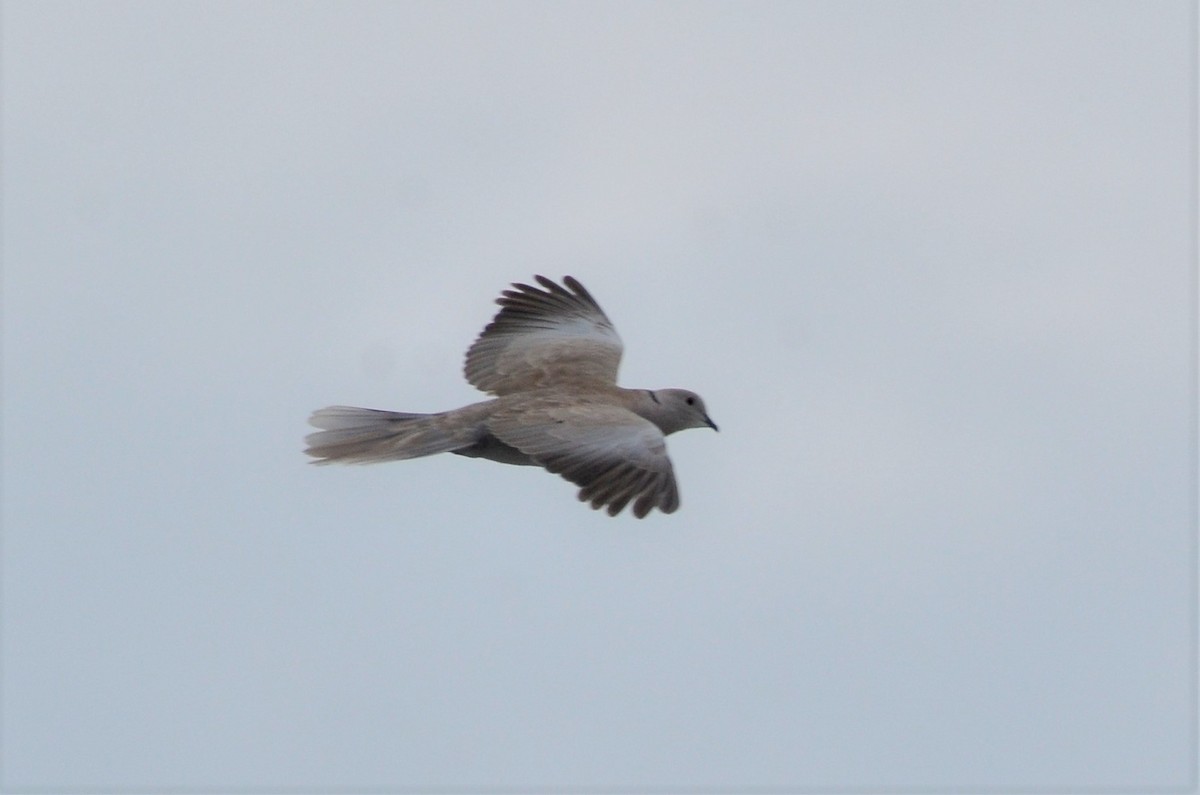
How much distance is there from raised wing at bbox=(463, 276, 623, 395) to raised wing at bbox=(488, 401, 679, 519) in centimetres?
111

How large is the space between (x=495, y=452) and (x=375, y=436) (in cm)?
93

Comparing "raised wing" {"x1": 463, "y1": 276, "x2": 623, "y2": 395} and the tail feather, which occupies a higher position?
"raised wing" {"x1": 463, "y1": 276, "x2": 623, "y2": 395}

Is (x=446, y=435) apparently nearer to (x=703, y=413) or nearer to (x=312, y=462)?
(x=312, y=462)

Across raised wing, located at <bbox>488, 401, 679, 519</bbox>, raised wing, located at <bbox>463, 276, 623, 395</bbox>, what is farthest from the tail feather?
raised wing, located at <bbox>463, 276, 623, 395</bbox>

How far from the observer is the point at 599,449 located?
11062 millimetres

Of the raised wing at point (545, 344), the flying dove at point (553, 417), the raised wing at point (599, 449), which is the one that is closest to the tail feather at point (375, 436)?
the flying dove at point (553, 417)

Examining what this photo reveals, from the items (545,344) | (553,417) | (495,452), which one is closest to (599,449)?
(553,417)

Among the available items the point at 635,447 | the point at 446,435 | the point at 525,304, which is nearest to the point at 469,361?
the point at 525,304

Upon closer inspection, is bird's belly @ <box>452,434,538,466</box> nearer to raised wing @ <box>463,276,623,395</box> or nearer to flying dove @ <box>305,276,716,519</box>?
flying dove @ <box>305,276,716,519</box>

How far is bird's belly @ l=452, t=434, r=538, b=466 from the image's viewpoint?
458 inches

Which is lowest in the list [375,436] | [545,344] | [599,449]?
[599,449]

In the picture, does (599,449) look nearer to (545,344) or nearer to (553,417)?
(553,417)

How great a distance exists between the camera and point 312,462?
1246 centimetres

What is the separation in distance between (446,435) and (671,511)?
1.88 metres
